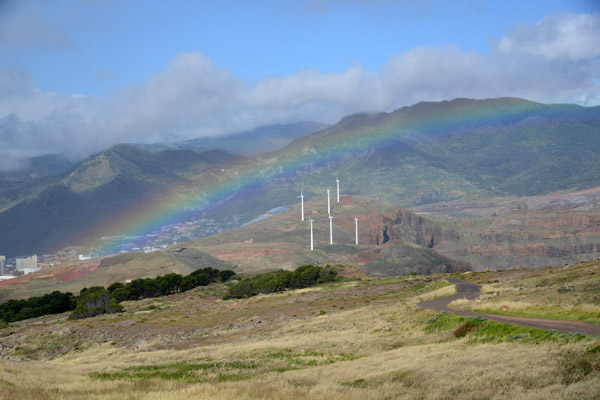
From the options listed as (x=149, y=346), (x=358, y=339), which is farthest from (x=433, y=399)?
(x=149, y=346)

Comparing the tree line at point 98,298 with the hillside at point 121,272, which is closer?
the tree line at point 98,298

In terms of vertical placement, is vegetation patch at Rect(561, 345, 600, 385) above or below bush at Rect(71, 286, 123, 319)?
above

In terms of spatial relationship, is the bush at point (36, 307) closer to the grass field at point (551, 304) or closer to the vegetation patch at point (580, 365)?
the grass field at point (551, 304)

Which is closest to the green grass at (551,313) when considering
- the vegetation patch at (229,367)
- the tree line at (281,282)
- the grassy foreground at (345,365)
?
the grassy foreground at (345,365)

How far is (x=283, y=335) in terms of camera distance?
159ft

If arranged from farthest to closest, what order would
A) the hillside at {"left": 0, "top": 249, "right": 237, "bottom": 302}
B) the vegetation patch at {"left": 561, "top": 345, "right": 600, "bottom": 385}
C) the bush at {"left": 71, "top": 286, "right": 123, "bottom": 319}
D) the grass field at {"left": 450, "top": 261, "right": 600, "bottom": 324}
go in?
1. the hillside at {"left": 0, "top": 249, "right": 237, "bottom": 302}
2. the bush at {"left": 71, "top": 286, "right": 123, "bottom": 319}
3. the grass field at {"left": 450, "top": 261, "right": 600, "bottom": 324}
4. the vegetation patch at {"left": 561, "top": 345, "right": 600, "bottom": 385}

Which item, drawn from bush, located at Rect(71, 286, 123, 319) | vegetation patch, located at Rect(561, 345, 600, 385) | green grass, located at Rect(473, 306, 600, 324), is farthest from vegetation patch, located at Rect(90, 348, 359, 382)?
bush, located at Rect(71, 286, 123, 319)

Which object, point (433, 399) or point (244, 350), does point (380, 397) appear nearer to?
point (433, 399)

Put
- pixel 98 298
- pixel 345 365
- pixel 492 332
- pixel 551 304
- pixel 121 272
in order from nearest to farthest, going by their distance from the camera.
A: pixel 345 365 < pixel 492 332 < pixel 551 304 < pixel 98 298 < pixel 121 272

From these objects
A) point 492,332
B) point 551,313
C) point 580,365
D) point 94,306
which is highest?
point 580,365

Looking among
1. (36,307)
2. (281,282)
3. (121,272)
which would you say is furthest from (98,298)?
(121,272)

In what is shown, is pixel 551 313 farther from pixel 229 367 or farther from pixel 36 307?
pixel 36 307

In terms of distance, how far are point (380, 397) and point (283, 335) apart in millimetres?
29877

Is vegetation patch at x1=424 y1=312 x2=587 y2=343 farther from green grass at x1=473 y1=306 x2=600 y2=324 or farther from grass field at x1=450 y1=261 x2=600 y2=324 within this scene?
grass field at x1=450 y1=261 x2=600 y2=324
